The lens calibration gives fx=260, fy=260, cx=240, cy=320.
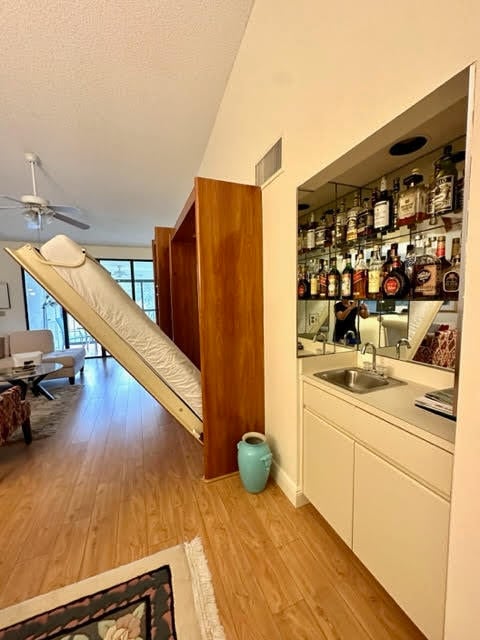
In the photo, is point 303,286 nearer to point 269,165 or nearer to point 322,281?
point 322,281

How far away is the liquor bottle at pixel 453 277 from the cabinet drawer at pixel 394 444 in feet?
2.24

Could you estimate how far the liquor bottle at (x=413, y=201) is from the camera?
1.29 metres

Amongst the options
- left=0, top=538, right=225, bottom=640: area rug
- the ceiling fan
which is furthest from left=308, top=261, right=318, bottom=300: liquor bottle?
the ceiling fan

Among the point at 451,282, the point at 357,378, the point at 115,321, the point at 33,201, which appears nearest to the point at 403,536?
the point at 357,378

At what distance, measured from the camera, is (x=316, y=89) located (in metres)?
1.33

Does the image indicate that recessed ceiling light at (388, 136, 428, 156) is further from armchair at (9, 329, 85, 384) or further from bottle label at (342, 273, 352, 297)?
armchair at (9, 329, 85, 384)

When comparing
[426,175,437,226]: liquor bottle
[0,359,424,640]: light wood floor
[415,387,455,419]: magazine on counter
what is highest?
[426,175,437,226]: liquor bottle

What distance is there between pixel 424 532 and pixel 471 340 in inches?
28.4

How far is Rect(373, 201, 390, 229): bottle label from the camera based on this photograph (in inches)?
55.6

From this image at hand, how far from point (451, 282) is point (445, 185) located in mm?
428

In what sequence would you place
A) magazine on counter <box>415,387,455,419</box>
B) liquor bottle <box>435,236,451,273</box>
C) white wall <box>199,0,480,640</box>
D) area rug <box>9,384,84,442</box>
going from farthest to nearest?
area rug <box>9,384,84,442</box> < liquor bottle <box>435,236,451,273</box> < magazine on counter <box>415,387,455,419</box> < white wall <box>199,0,480,640</box>

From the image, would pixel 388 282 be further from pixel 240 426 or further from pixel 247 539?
pixel 247 539

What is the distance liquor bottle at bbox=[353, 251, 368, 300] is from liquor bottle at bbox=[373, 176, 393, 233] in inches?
10.1

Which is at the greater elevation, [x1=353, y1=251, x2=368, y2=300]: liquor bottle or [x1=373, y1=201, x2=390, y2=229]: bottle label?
[x1=373, y1=201, x2=390, y2=229]: bottle label
